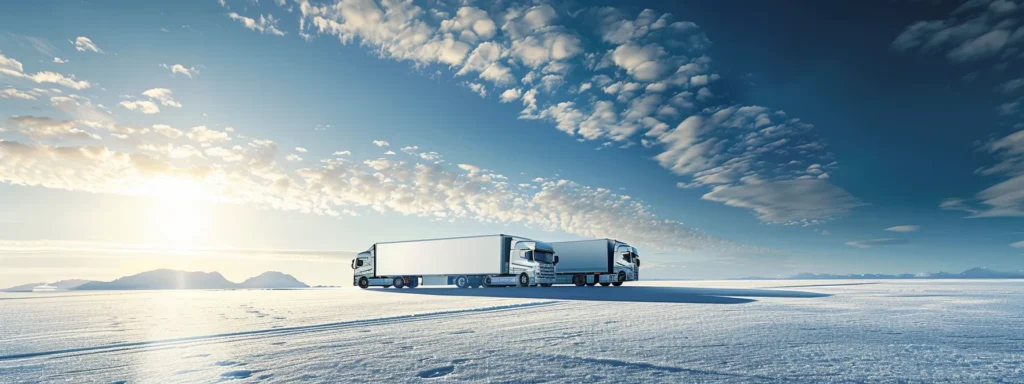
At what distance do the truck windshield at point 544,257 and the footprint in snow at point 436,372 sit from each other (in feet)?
99.6

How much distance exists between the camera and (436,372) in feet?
19.4

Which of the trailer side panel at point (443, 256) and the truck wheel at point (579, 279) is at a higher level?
the trailer side panel at point (443, 256)

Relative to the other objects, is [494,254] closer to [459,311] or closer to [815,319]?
[459,311]

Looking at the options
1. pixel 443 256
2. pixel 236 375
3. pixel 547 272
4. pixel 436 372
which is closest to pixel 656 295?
pixel 547 272

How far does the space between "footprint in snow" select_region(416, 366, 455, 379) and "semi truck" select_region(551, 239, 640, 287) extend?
36017mm

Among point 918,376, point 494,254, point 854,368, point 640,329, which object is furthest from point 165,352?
point 494,254

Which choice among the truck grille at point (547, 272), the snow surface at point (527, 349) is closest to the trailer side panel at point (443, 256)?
A: the truck grille at point (547, 272)

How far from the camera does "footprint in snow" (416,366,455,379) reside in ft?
18.7

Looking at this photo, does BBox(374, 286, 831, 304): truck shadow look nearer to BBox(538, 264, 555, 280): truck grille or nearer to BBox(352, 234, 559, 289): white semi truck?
BBox(352, 234, 559, 289): white semi truck

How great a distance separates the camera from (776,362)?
6.38m

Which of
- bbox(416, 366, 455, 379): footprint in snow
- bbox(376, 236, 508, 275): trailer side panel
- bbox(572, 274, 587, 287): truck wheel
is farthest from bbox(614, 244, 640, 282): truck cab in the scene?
bbox(416, 366, 455, 379): footprint in snow

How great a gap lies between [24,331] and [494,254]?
26998 mm

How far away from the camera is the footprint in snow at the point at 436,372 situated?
5703 millimetres

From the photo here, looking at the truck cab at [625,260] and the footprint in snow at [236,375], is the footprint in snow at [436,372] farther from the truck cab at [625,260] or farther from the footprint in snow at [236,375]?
the truck cab at [625,260]
